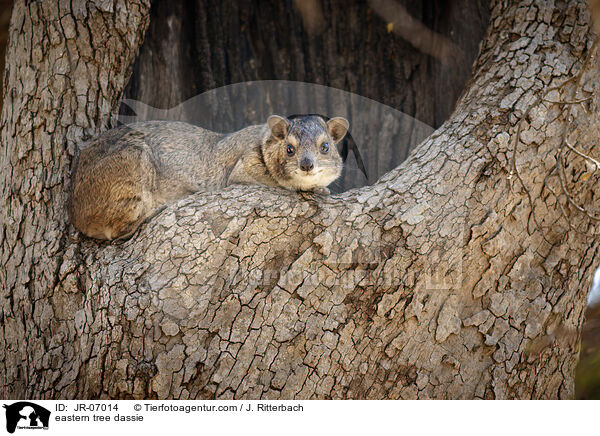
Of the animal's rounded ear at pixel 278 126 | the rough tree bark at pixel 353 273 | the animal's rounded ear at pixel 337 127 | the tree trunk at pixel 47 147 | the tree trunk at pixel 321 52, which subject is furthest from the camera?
the tree trunk at pixel 321 52

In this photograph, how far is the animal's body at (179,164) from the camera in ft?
12.6

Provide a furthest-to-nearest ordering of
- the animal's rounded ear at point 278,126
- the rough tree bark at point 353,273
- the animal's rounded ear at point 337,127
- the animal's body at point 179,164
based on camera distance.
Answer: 1. the animal's rounded ear at point 337,127
2. the animal's rounded ear at point 278,126
3. the animal's body at point 179,164
4. the rough tree bark at point 353,273

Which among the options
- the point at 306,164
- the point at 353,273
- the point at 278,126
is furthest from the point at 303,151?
the point at 353,273

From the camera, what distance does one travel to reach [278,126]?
3980mm

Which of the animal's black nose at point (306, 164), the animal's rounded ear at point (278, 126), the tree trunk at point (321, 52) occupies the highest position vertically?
the tree trunk at point (321, 52)

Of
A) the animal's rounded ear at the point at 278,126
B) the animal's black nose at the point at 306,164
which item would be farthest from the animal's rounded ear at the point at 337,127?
the animal's black nose at the point at 306,164

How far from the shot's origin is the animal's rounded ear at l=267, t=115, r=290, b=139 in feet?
13.0

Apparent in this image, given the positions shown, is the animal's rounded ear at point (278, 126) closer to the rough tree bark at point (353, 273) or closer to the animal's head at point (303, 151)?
the animal's head at point (303, 151)

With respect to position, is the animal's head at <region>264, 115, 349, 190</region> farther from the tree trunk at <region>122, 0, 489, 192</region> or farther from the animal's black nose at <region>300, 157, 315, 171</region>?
the tree trunk at <region>122, 0, 489, 192</region>

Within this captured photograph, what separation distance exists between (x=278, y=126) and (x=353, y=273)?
121cm

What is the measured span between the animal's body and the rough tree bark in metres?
0.22

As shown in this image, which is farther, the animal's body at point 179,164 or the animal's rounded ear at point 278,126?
the animal's rounded ear at point 278,126

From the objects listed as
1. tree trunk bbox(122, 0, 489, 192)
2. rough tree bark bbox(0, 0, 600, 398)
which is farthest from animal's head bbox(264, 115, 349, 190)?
tree trunk bbox(122, 0, 489, 192)

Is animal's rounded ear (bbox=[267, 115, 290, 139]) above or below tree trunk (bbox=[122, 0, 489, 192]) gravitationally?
below
